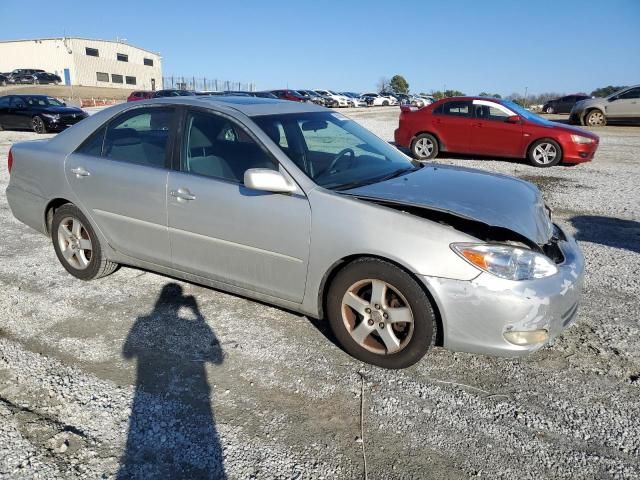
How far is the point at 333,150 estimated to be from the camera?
3775 millimetres

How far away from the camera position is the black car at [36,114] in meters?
17.1

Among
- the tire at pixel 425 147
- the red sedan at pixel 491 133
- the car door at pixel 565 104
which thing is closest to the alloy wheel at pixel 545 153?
the red sedan at pixel 491 133

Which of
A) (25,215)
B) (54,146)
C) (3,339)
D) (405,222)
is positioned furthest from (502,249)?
(25,215)

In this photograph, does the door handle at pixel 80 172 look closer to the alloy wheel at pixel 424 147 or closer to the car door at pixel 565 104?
the alloy wheel at pixel 424 147

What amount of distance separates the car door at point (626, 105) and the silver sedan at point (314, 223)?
19451 mm

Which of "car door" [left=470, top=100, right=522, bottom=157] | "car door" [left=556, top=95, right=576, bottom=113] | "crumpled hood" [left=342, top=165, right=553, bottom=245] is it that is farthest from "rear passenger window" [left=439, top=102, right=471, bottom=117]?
"car door" [left=556, top=95, right=576, bottom=113]

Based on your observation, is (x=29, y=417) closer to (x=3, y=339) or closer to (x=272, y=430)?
(x=3, y=339)

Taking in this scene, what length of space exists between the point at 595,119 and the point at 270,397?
21.9 meters

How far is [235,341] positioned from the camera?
11.0 ft

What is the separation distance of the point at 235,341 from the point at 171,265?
0.83 meters

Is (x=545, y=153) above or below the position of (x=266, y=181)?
below

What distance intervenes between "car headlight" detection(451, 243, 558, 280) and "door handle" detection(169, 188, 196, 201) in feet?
5.94

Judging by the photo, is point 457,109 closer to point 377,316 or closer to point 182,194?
point 182,194

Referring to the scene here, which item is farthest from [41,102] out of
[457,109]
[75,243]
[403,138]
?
[75,243]
